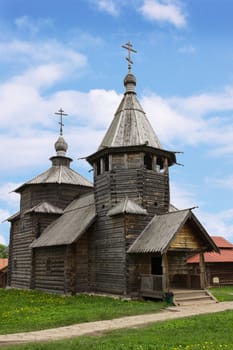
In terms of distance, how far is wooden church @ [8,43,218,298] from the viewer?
18984 millimetres

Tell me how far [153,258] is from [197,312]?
738 centimetres

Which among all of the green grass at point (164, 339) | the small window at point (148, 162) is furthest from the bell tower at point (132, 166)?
the green grass at point (164, 339)

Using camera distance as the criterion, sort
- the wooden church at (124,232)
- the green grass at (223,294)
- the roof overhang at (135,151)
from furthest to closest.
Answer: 1. the roof overhang at (135,151)
2. the green grass at (223,294)
3. the wooden church at (124,232)

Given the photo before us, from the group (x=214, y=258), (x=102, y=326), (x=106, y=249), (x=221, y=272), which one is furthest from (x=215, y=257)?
(x=102, y=326)

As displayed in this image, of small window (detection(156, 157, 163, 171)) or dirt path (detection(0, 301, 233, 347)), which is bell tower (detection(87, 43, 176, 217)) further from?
dirt path (detection(0, 301, 233, 347))

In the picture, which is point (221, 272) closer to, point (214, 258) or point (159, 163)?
point (214, 258)

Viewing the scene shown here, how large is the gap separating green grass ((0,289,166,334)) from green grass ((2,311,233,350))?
2484 millimetres

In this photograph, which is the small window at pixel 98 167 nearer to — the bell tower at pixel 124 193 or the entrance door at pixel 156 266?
the bell tower at pixel 124 193

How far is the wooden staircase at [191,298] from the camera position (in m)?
17.2

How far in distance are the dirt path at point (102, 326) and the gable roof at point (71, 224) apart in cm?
767

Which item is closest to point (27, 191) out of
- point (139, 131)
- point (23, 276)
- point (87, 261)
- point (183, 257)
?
point (23, 276)

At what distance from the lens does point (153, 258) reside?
22.1 metres

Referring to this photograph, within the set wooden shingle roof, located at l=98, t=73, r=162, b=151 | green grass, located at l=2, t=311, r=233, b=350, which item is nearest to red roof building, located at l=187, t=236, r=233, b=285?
wooden shingle roof, located at l=98, t=73, r=162, b=151

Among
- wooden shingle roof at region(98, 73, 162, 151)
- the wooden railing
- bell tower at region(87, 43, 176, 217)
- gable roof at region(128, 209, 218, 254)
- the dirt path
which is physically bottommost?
the dirt path
